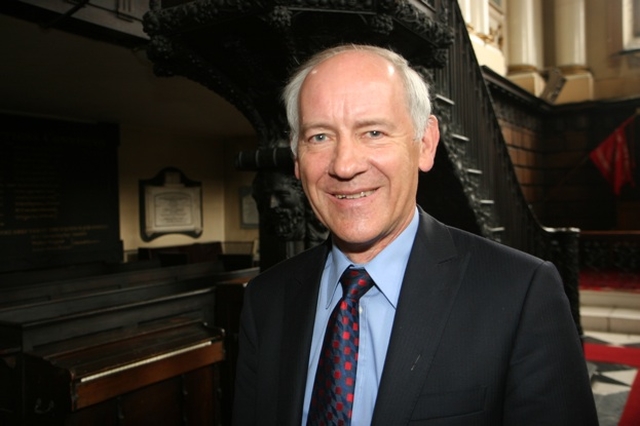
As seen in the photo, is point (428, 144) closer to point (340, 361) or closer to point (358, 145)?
point (358, 145)

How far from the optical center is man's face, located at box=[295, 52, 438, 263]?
1.18 metres

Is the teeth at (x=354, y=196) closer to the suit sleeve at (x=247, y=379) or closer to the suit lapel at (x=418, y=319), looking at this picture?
the suit lapel at (x=418, y=319)

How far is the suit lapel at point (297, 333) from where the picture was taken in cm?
124

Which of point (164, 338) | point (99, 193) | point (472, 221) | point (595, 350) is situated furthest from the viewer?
point (99, 193)

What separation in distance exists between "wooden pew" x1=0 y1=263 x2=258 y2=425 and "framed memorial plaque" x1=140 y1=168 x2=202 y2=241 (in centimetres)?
590

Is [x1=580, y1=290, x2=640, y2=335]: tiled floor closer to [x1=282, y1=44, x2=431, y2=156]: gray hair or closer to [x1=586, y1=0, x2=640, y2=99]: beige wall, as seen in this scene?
[x1=586, y1=0, x2=640, y2=99]: beige wall

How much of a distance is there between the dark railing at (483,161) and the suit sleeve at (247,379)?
188 cm

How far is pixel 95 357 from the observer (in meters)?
2.88

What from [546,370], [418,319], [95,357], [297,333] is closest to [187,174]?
[95,357]

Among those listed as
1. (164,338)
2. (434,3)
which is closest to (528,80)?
(434,3)

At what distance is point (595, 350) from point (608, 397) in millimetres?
1331

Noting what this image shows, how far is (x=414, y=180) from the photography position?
126 centimetres

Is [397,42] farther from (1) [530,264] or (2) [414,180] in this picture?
(1) [530,264]

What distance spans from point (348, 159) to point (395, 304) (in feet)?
1.11
